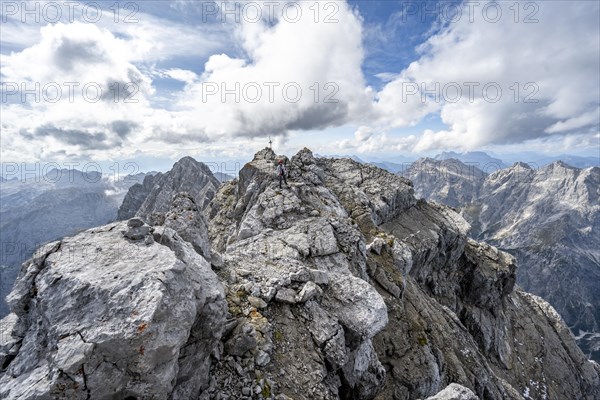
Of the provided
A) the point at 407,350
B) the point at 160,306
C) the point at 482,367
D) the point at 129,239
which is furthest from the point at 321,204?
the point at 160,306

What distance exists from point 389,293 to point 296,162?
2950cm

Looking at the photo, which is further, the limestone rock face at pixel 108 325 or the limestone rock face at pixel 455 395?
the limestone rock face at pixel 455 395

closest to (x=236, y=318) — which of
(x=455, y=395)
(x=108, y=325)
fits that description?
(x=108, y=325)

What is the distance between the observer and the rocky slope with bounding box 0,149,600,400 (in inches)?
449

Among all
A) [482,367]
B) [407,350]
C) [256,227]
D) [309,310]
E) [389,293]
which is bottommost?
[482,367]

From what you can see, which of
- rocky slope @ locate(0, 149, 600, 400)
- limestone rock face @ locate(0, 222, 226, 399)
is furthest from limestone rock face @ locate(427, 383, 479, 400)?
limestone rock face @ locate(0, 222, 226, 399)

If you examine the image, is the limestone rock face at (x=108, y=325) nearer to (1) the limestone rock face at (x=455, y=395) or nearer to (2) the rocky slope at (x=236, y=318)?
(2) the rocky slope at (x=236, y=318)

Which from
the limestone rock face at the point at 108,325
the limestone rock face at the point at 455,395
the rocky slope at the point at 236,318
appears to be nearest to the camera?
the limestone rock face at the point at 108,325

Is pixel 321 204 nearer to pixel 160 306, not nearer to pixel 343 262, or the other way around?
pixel 343 262

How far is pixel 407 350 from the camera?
26.4m

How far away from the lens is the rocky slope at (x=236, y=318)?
1140 cm

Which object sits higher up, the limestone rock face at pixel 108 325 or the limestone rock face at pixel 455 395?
the limestone rock face at pixel 108 325

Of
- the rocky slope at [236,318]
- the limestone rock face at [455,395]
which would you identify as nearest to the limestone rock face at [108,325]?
the rocky slope at [236,318]

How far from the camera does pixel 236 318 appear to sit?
56.6ft
